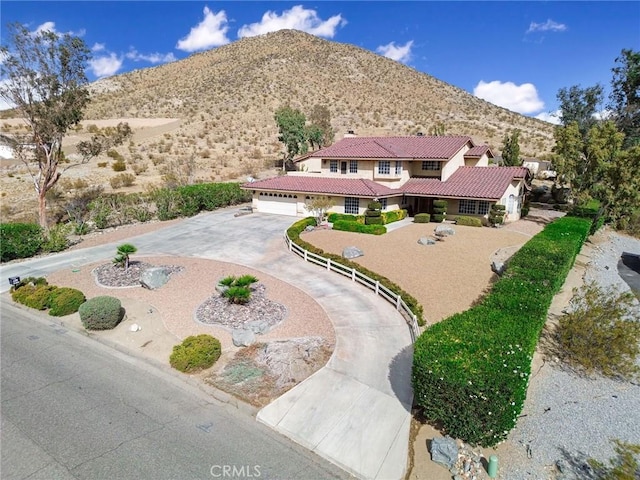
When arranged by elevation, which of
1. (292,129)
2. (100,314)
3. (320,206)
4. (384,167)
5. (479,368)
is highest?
(292,129)

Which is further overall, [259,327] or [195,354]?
[259,327]

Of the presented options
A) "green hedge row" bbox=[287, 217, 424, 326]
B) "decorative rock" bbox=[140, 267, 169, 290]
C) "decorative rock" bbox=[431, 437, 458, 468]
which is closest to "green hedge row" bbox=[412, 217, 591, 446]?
"decorative rock" bbox=[431, 437, 458, 468]

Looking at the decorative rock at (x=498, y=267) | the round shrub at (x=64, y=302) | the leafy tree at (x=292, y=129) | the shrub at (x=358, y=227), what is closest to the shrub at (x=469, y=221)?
the shrub at (x=358, y=227)

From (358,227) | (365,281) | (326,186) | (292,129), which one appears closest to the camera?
(365,281)

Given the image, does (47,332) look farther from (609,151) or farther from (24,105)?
(609,151)

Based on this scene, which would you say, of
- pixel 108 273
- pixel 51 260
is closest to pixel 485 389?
pixel 108 273

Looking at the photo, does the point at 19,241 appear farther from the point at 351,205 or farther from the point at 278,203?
the point at 351,205

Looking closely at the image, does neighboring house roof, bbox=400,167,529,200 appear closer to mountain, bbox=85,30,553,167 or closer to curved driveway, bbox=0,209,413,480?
curved driveway, bbox=0,209,413,480

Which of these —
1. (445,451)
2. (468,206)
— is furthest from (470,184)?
(445,451)
